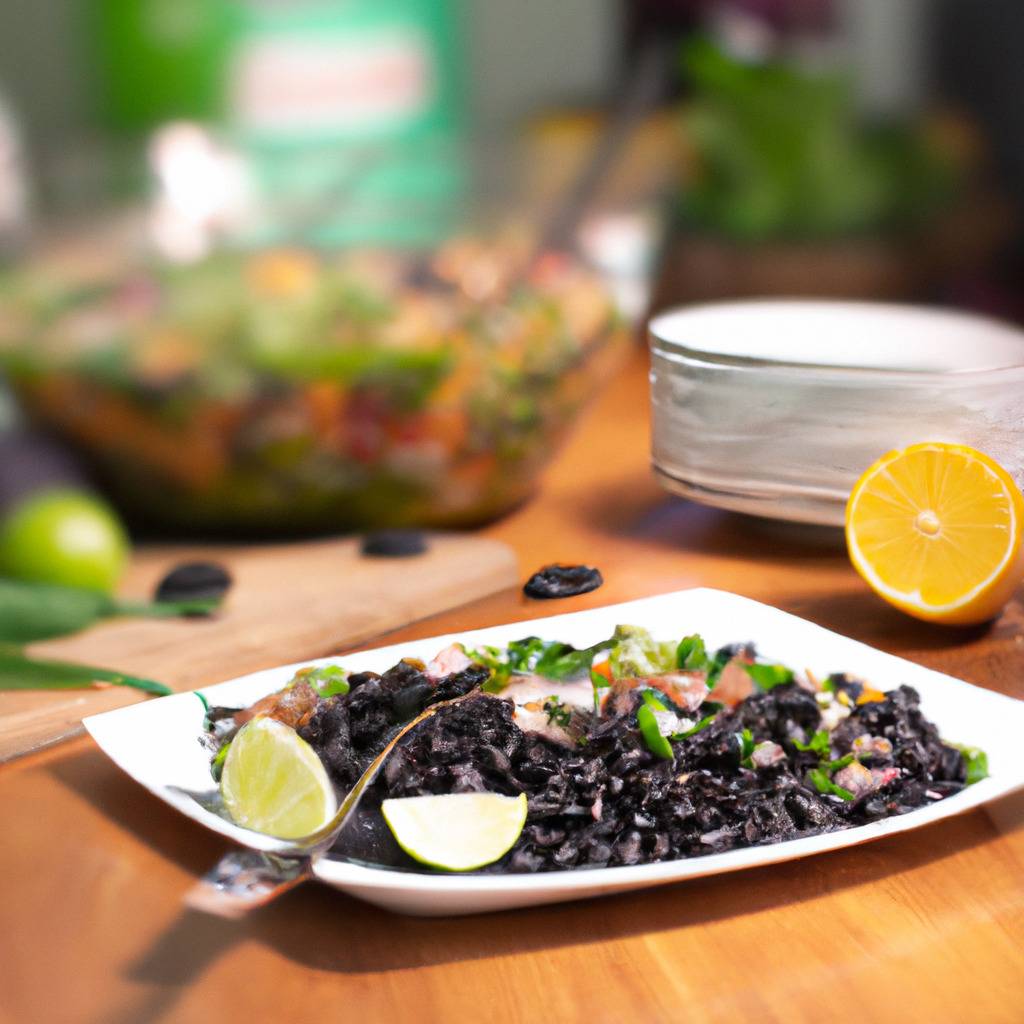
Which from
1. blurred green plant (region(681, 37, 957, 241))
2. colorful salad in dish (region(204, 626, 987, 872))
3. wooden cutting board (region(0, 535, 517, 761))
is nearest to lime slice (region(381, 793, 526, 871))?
colorful salad in dish (region(204, 626, 987, 872))

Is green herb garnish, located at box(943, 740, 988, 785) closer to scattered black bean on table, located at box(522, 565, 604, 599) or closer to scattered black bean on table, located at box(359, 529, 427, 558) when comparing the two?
scattered black bean on table, located at box(522, 565, 604, 599)

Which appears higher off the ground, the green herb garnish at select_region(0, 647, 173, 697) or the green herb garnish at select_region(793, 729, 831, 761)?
the green herb garnish at select_region(793, 729, 831, 761)

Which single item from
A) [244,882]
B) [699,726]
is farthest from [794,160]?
[244,882]

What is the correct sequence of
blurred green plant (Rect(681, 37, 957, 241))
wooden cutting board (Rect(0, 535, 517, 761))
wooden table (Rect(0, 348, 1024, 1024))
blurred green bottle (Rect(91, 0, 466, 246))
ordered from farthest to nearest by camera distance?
blurred green plant (Rect(681, 37, 957, 241)), blurred green bottle (Rect(91, 0, 466, 246)), wooden cutting board (Rect(0, 535, 517, 761)), wooden table (Rect(0, 348, 1024, 1024))

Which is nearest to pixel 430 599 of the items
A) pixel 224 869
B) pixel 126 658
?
pixel 126 658

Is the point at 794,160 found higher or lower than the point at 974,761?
higher

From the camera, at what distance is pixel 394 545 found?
677 mm

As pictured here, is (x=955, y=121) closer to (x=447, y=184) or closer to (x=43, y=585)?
(x=447, y=184)

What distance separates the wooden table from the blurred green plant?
1.46 feet

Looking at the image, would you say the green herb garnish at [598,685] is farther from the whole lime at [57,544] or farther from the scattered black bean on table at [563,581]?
the whole lime at [57,544]

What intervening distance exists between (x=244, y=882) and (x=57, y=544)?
0.38 m

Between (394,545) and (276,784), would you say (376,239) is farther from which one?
(276,784)

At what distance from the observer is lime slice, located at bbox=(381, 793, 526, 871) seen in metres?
0.35

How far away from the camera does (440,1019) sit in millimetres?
316
